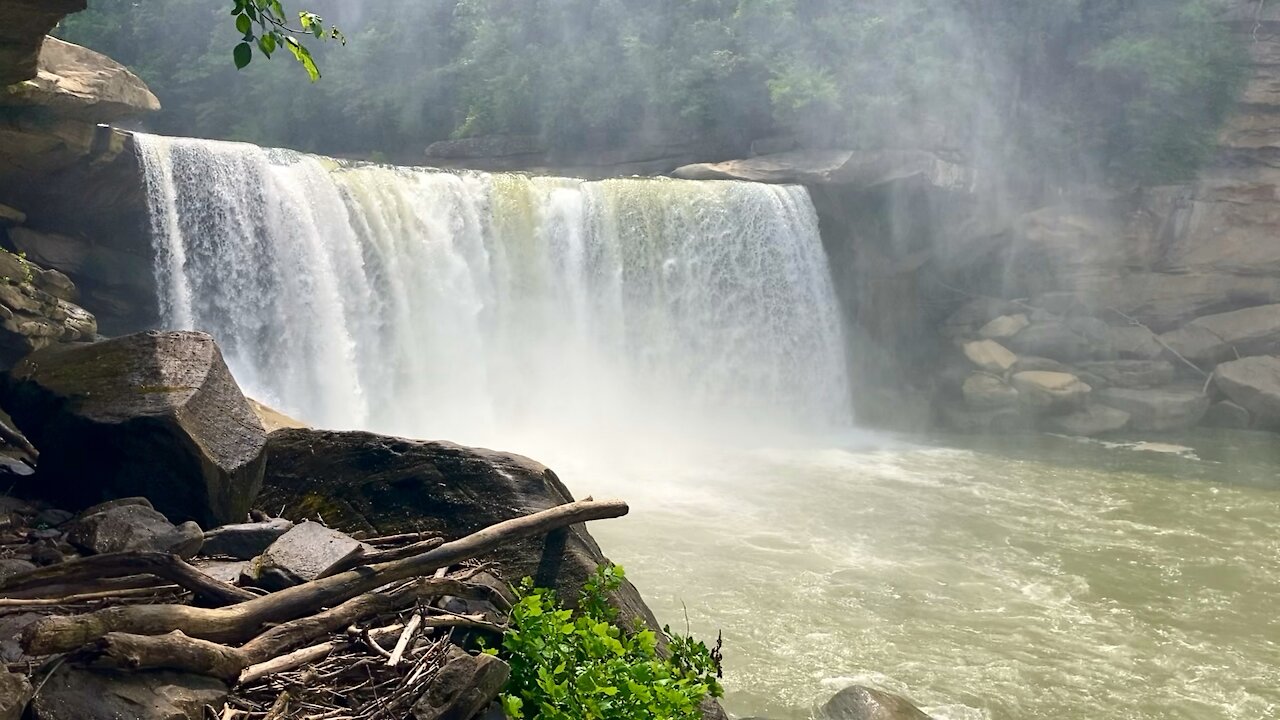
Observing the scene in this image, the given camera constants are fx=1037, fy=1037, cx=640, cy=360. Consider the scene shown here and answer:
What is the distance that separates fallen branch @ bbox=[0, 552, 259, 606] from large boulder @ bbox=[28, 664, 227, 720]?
0.43 m

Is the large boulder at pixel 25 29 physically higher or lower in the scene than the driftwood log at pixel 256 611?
higher

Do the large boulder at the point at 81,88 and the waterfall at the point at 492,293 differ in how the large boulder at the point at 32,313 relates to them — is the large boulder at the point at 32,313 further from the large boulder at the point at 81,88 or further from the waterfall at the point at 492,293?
the waterfall at the point at 492,293

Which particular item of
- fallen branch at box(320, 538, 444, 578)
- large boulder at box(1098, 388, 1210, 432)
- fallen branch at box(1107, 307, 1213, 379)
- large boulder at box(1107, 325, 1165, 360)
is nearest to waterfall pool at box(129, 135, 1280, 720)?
large boulder at box(1098, 388, 1210, 432)

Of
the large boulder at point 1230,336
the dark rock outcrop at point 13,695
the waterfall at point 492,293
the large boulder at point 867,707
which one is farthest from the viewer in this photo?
the large boulder at point 1230,336

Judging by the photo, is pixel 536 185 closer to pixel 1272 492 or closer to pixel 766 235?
pixel 766 235

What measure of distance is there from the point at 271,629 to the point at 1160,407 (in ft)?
52.2

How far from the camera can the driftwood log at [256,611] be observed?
8.46 feet

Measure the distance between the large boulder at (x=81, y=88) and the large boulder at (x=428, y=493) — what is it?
6.56m

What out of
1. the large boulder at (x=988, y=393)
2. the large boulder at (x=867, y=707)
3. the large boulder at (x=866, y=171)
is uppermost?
the large boulder at (x=866, y=171)

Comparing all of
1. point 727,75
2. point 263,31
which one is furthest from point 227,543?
point 727,75

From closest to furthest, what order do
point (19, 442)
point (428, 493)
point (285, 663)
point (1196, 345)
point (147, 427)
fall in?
point (285, 663) < point (147, 427) < point (428, 493) < point (19, 442) < point (1196, 345)

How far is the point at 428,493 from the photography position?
163 inches

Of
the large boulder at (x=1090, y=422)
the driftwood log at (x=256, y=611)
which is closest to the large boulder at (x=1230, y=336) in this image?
the large boulder at (x=1090, y=422)

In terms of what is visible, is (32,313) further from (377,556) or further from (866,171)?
(866,171)
